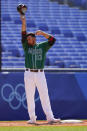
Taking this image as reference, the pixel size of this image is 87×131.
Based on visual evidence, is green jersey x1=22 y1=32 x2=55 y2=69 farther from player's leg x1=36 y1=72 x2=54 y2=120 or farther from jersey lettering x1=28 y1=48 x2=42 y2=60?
player's leg x1=36 y1=72 x2=54 y2=120

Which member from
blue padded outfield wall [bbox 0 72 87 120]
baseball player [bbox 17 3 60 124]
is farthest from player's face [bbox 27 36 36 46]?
blue padded outfield wall [bbox 0 72 87 120]

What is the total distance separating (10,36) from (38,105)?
38.0 ft

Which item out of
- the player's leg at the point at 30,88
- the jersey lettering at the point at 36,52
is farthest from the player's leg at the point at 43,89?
the jersey lettering at the point at 36,52

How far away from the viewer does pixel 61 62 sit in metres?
18.3

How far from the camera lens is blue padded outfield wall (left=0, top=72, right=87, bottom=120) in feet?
30.3

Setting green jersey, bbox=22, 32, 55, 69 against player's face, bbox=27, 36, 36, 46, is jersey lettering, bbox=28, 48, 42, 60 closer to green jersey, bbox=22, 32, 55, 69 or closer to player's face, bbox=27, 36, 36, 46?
green jersey, bbox=22, 32, 55, 69

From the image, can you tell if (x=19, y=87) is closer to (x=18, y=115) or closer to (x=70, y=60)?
(x=18, y=115)

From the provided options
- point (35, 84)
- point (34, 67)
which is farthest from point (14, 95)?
point (34, 67)

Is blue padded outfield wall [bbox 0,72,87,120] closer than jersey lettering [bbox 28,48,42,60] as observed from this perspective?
No

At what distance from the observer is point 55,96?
30.7ft

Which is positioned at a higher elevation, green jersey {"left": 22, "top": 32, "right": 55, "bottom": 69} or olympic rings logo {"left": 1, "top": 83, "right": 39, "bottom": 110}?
green jersey {"left": 22, "top": 32, "right": 55, "bottom": 69}

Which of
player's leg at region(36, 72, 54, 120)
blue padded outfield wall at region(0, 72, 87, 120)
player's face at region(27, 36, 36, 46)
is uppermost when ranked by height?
player's face at region(27, 36, 36, 46)

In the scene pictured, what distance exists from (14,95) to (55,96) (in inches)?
34.4

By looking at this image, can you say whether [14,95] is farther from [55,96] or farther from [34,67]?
[34,67]
